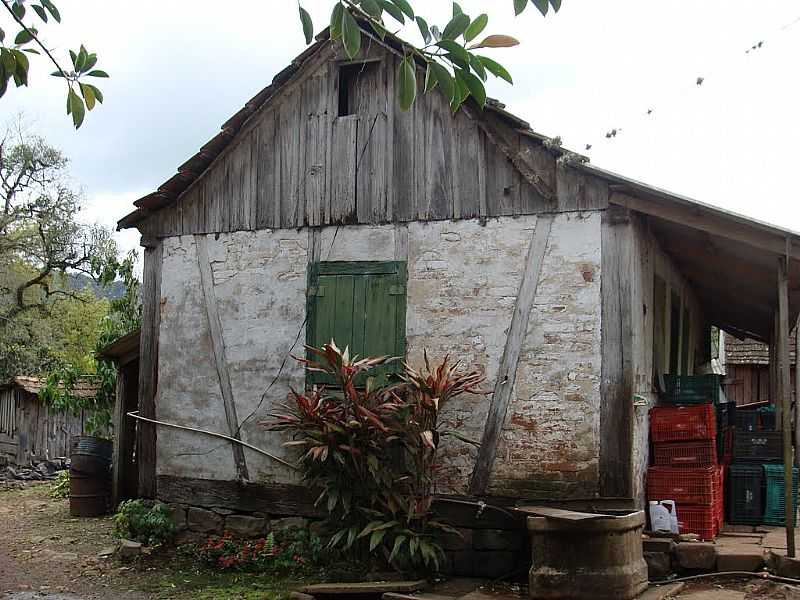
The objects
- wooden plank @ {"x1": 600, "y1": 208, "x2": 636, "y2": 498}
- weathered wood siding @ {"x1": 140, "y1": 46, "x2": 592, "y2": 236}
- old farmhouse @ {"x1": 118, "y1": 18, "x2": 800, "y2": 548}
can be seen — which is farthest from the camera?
weathered wood siding @ {"x1": 140, "y1": 46, "x2": 592, "y2": 236}

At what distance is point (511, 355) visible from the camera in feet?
24.8

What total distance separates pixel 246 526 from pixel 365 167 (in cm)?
393

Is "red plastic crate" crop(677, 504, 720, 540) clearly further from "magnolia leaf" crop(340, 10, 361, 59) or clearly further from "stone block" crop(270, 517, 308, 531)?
"magnolia leaf" crop(340, 10, 361, 59)

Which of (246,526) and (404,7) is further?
(246,526)

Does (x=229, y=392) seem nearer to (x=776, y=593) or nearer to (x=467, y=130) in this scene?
(x=467, y=130)

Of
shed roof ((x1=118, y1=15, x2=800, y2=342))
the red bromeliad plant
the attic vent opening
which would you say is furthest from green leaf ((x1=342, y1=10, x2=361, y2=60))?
the attic vent opening

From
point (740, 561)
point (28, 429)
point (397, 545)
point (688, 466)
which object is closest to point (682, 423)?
point (688, 466)

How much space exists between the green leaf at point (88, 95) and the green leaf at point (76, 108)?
2.6 inches

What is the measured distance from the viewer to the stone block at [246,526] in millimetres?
8531

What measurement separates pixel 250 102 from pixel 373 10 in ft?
21.8

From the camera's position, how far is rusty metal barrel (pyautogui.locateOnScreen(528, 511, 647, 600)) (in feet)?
20.1

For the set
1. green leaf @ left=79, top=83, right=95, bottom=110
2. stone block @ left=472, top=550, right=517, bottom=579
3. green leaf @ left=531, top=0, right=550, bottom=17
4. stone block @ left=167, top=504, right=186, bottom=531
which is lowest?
stone block @ left=472, top=550, right=517, bottom=579

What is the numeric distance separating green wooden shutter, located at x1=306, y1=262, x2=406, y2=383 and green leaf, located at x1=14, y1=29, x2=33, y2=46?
204 inches

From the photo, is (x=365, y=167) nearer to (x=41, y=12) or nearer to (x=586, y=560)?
(x=586, y=560)
